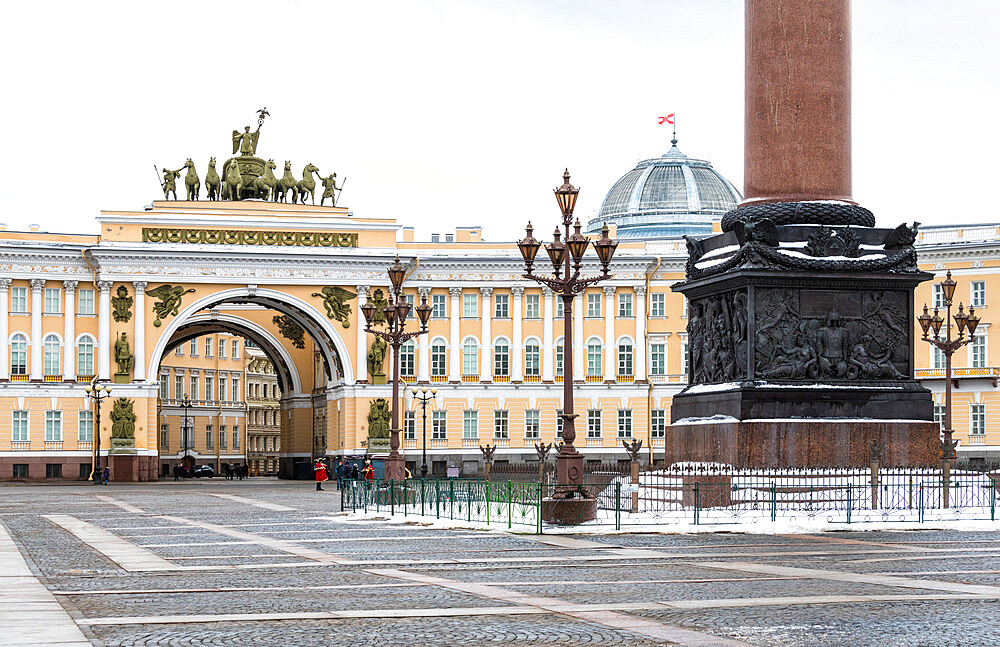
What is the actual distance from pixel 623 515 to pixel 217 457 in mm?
98835

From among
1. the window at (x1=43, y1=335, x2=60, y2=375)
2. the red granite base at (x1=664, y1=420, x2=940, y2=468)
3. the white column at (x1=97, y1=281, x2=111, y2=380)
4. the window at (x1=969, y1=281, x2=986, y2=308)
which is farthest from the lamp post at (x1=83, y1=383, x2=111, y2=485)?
the red granite base at (x1=664, y1=420, x2=940, y2=468)

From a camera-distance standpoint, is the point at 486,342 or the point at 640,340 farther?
the point at 640,340

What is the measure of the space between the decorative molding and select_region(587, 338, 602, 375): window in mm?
13281

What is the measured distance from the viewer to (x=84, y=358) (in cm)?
8181

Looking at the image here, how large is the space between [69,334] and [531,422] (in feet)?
77.4

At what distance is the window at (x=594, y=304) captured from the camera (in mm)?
86625

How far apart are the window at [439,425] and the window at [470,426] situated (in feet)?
3.05

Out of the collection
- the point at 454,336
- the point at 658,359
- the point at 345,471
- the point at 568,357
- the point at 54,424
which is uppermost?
the point at 454,336

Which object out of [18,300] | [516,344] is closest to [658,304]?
[516,344]

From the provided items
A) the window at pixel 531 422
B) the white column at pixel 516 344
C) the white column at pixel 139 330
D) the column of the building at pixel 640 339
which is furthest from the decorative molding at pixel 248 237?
the column of the building at pixel 640 339

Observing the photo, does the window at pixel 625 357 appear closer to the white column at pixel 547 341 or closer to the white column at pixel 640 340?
the white column at pixel 640 340

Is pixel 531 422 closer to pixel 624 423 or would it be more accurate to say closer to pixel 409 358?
pixel 624 423

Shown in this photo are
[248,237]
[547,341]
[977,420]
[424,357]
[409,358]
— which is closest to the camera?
[977,420]

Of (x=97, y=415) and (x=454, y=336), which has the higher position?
(x=454, y=336)
